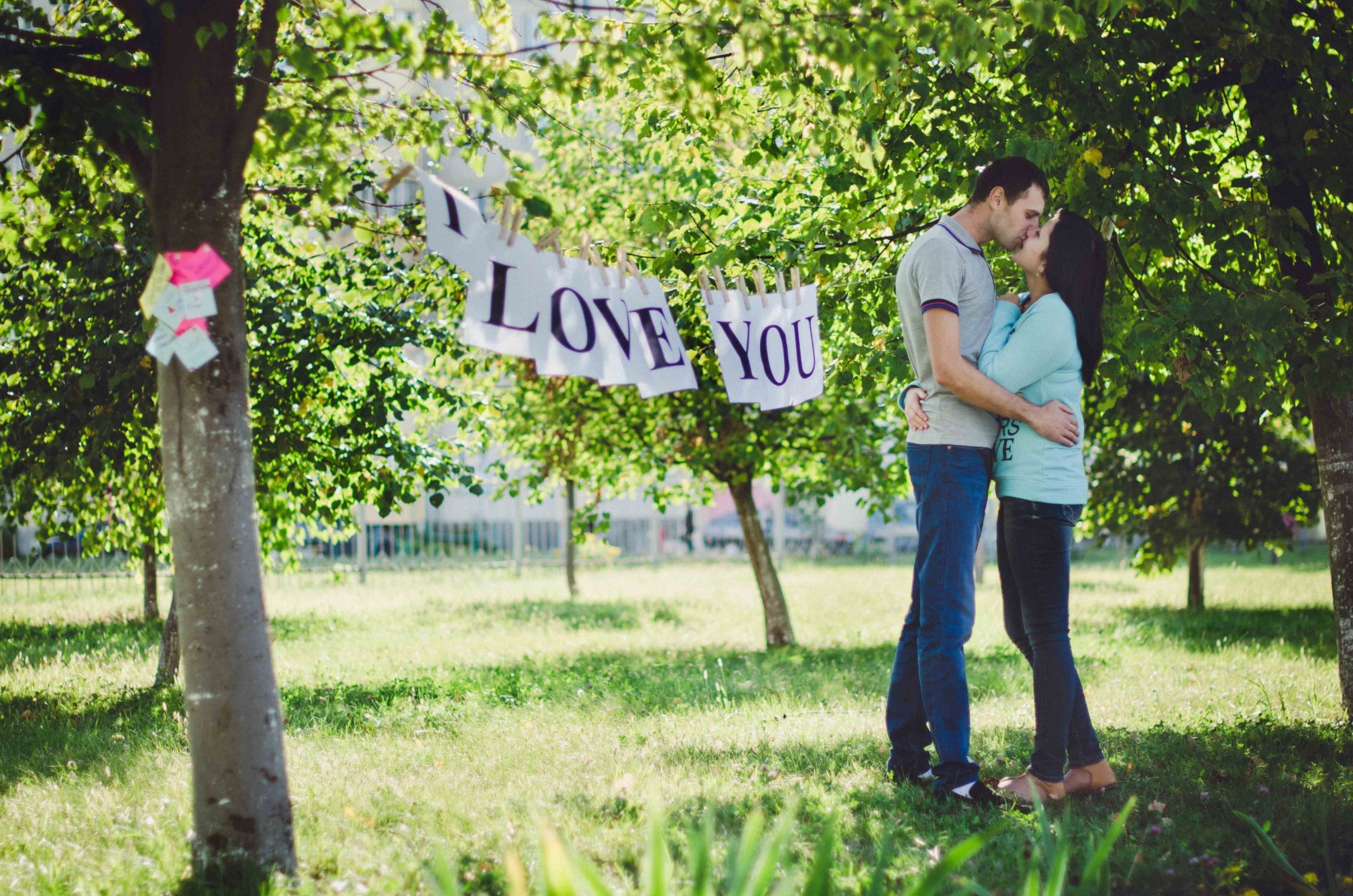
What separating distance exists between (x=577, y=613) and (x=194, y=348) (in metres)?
9.98

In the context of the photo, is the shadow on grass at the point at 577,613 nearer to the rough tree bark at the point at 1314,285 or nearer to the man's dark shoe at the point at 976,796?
the rough tree bark at the point at 1314,285

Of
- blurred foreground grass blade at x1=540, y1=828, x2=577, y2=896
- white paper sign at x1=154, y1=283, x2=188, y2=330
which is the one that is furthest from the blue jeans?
white paper sign at x1=154, y1=283, x2=188, y2=330

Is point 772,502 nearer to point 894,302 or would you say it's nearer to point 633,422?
point 633,422

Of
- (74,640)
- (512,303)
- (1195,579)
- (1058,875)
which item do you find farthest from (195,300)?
(1195,579)

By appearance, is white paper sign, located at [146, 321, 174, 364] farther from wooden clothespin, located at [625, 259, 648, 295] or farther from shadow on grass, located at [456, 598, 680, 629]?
shadow on grass, located at [456, 598, 680, 629]

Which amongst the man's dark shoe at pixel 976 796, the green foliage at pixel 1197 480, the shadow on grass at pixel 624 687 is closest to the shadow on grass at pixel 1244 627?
the green foliage at pixel 1197 480

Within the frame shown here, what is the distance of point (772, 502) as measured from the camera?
23.3 m

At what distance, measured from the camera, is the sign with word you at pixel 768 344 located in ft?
13.9

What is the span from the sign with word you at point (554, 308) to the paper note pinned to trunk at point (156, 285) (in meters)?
0.74

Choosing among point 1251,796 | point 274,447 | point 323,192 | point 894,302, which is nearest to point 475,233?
point 323,192

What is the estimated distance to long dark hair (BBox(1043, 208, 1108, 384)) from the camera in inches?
138

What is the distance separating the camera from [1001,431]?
3.54 meters

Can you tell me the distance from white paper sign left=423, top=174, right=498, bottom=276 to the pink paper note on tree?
604 mm

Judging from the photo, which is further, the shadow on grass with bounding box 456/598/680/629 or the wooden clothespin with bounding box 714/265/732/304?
the shadow on grass with bounding box 456/598/680/629
